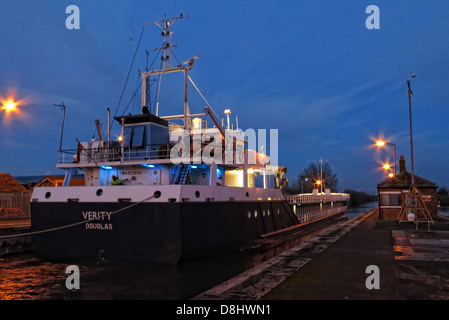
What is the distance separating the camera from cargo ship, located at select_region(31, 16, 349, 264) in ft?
44.1

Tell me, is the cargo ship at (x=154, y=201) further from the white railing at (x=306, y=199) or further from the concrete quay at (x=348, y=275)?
the white railing at (x=306, y=199)

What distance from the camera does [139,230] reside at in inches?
538

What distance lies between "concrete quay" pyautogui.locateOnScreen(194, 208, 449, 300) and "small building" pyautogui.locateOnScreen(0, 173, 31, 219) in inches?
977

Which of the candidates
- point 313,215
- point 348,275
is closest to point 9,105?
point 348,275

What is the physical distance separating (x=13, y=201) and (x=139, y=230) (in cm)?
2241

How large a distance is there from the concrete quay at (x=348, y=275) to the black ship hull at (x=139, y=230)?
3185 millimetres

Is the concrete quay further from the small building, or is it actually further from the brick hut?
the small building

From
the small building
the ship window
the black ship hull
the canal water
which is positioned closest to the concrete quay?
the canal water

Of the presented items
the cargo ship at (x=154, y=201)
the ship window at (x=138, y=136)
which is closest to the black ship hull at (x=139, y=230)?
the cargo ship at (x=154, y=201)

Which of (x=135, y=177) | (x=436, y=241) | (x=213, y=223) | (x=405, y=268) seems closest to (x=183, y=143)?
(x=135, y=177)

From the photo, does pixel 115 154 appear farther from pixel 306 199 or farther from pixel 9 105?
pixel 306 199

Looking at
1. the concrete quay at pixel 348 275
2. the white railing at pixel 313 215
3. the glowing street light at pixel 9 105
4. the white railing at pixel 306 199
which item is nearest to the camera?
the concrete quay at pixel 348 275

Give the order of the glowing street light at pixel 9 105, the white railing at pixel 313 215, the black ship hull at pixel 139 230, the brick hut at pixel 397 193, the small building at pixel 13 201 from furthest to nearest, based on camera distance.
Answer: the white railing at pixel 313 215, the small building at pixel 13 201, the brick hut at pixel 397 193, the glowing street light at pixel 9 105, the black ship hull at pixel 139 230

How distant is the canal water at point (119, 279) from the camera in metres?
10.3
